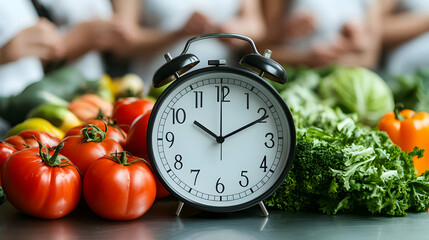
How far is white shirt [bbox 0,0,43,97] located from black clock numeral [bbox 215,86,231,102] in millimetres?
2781

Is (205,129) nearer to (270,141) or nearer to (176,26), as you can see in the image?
(270,141)

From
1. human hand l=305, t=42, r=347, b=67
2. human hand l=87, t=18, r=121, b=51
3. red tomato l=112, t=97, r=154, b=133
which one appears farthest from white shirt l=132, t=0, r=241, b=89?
red tomato l=112, t=97, r=154, b=133

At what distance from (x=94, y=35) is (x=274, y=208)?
3.32 meters

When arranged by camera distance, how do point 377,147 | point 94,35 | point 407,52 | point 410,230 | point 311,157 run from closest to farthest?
point 410,230, point 311,157, point 377,147, point 94,35, point 407,52

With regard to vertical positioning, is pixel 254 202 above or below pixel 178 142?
below

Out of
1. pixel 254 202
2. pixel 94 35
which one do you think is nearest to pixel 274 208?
pixel 254 202

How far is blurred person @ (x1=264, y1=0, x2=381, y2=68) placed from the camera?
4.27 m

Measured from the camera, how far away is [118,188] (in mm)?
1075

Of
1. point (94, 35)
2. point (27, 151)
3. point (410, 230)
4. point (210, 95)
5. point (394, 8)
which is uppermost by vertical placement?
point (394, 8)

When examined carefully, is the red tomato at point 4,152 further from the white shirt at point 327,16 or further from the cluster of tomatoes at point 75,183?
the white shirt at point 327,16

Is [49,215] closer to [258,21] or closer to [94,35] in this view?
[94,35]

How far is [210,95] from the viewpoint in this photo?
3.72 feet

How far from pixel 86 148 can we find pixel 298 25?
11.4 feet

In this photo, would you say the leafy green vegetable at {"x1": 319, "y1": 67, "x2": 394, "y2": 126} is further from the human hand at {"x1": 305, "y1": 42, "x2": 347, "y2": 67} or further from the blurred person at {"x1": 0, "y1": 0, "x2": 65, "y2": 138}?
the blurred person at {"x1": 0, "y1": 0, "x2": 65, "y2": 138}
